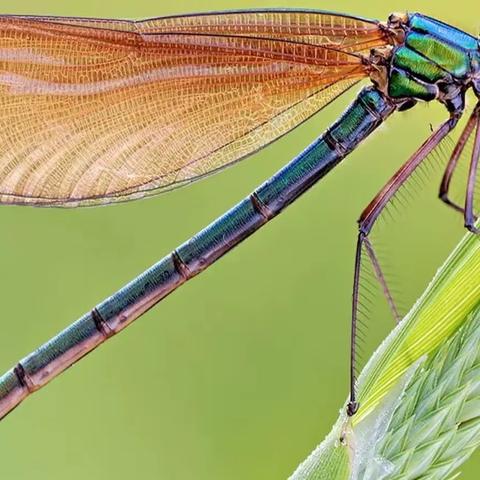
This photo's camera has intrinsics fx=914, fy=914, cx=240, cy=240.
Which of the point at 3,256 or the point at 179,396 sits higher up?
the point at 3,256

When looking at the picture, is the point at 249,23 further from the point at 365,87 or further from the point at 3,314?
the point at 3,314

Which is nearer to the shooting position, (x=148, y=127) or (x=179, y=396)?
(x=148, y=127)

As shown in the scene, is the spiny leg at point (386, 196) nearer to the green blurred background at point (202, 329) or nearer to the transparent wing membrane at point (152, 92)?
the transparent wing membrane at point (152, 92)

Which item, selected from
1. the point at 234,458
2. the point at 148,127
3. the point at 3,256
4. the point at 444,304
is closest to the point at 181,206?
the point at 3,256

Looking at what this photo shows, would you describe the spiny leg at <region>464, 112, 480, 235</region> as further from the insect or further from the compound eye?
the compound eye

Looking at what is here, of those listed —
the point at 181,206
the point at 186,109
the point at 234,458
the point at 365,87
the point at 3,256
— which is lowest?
the point at 234,458

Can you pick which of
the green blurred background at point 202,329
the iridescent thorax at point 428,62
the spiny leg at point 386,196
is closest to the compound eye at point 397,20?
the iridescent thorax at point 428,62

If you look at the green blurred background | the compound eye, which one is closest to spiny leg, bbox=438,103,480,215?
the compound eye
